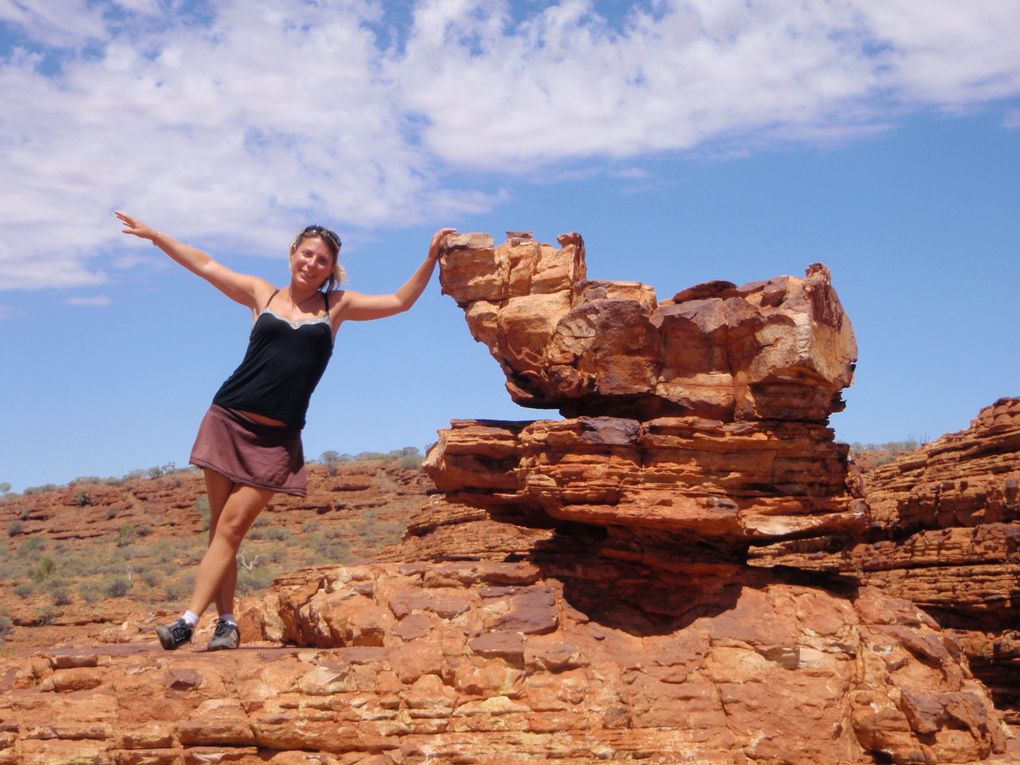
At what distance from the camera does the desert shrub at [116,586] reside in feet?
89.7

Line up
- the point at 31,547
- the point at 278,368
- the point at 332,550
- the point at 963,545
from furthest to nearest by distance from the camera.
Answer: the point at 31,547 → the point at 332,550 → the point at 963,545 → the point at 278,368

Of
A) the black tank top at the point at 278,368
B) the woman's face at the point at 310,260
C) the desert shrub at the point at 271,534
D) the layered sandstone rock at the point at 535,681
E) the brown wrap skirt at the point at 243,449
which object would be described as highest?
the desert shrub at the point at 271,534

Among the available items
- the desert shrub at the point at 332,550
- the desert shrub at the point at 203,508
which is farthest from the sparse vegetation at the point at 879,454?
the desert shrub at the point at 203,508

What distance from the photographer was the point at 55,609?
23.8 m

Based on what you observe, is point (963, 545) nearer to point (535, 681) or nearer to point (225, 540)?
point (535, 681)

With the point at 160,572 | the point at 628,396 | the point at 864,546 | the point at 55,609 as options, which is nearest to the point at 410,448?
the point at 160,572

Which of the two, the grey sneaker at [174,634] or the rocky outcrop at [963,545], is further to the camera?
the rocky outcrop at [963,545]

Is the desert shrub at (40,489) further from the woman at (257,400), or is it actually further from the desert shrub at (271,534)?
the woman at (257,400)

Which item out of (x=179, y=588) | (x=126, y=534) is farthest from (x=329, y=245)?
(x=126, y=534)

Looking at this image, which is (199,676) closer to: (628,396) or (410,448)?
(628,396)

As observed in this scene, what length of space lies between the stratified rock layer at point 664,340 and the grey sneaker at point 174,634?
309 centimetres

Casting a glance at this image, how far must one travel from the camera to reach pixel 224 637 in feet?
25.3

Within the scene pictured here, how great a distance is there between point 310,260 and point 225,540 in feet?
6.22

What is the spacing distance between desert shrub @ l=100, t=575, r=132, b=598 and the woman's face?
21.1 m
